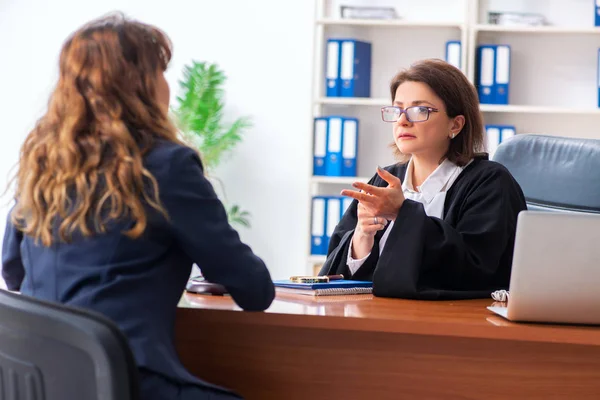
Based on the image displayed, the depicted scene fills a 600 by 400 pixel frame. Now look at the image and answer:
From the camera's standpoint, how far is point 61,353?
46.2 inches

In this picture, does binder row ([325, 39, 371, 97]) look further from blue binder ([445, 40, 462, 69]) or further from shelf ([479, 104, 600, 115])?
shelf ([479, 104, 600, 115])

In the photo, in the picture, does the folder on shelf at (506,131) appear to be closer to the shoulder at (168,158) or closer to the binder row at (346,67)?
the binder row at (346,67)

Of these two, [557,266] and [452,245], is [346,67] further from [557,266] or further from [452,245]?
[557,266]

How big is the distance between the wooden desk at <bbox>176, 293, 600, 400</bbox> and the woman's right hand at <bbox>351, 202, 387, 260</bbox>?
0.41 m

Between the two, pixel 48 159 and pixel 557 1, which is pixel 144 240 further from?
pixel 557 1

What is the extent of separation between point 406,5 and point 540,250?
343cm

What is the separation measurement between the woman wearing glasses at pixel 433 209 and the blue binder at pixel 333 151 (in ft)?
5.82

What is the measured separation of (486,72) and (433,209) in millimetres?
2281

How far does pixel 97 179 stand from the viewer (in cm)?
139

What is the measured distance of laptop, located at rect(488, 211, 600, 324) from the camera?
1.47 meters

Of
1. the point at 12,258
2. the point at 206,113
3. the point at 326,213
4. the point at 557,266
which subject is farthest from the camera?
the point at 206,113

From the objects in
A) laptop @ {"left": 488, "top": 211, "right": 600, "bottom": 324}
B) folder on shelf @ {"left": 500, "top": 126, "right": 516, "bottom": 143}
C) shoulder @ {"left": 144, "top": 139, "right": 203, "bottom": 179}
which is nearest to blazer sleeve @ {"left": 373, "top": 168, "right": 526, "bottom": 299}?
laptop @ {"left": 488, "top": 211, "right": 600, "bottom": 324}

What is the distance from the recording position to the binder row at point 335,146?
14.5 feet

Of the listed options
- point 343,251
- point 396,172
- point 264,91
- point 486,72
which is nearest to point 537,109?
point 486,72
